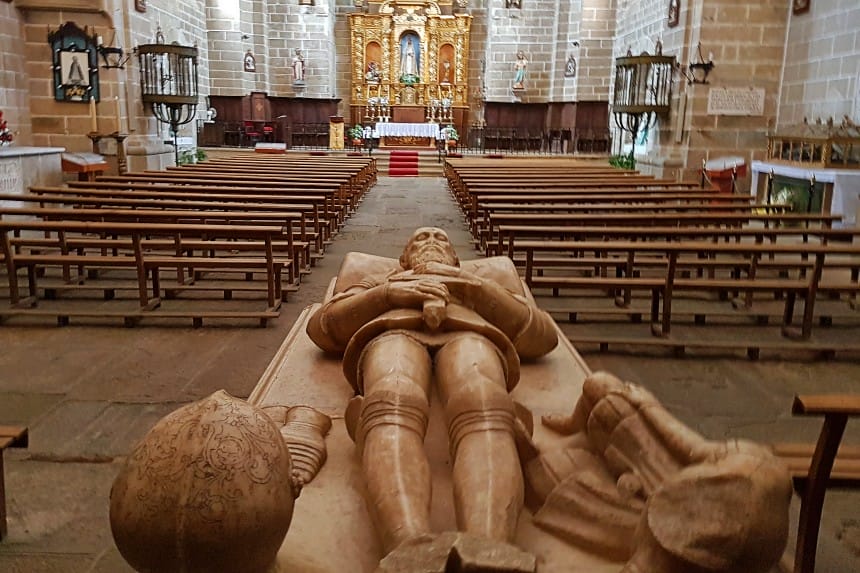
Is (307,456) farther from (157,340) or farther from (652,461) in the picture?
(157,340)

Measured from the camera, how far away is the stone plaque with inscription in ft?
37.8

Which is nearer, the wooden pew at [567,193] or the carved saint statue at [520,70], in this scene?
the wooden pew at [567,193]

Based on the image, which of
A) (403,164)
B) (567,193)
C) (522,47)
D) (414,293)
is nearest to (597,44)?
(522,47)

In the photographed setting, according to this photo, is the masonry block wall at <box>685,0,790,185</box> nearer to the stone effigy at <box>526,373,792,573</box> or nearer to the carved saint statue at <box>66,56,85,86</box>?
the carved saint statue at <box>66,56,85,86</box>

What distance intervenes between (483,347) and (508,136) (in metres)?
19.1

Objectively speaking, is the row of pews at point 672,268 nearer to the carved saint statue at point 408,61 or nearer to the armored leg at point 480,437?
the armored leg at point 480,437

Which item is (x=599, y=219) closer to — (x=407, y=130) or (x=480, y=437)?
(x=480, y=437)

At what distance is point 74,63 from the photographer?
11.0 meters

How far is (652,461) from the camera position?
1.75m

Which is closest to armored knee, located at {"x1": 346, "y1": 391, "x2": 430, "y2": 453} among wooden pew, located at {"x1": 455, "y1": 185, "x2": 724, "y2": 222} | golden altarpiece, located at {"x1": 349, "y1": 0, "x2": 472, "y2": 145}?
wooden pew, located at {"x1": 455, "y1": 185, "x2": 724, "y2": 222}

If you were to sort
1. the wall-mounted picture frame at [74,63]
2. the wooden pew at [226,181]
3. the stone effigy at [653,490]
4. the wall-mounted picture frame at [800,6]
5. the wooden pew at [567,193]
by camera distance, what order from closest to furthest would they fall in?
the stone effigy at [653,490], the wooden pew at [567,193], the wooden pew at [226,181], the wall-mounted picture frame at [800,6], the wall-mounted picture frame at [74,63]

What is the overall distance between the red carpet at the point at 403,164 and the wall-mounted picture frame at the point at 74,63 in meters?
7.57

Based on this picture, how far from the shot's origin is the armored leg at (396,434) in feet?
5.77

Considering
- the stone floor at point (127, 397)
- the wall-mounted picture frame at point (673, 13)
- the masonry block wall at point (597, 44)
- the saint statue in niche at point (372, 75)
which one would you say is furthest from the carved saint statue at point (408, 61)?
the stone floor at point (127, 397)
